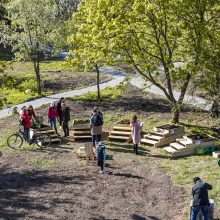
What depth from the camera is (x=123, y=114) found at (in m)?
25.9

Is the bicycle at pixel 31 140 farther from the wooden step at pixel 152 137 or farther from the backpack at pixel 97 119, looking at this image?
the wooden step at pixel 152 137

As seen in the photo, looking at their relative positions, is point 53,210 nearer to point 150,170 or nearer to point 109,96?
point 150,170

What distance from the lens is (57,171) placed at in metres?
16.8

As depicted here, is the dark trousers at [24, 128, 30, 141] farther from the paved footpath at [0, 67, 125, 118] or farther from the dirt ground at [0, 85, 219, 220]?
the paved footpath at [0, 67, 125, 118]

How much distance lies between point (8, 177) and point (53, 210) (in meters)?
3.65

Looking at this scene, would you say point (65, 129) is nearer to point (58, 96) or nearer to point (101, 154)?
point (101, 154)

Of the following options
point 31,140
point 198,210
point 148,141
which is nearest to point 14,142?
point 31,140

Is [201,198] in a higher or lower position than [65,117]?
lower

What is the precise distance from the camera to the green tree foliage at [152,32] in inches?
802

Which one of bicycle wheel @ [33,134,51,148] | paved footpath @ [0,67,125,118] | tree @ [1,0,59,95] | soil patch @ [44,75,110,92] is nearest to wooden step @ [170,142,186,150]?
bicycle wheel @ [33,134,51,148]

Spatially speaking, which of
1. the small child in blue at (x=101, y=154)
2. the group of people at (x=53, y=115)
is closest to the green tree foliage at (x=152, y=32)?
the group of people at (x=53, y=115)

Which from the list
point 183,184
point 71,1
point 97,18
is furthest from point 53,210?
point 71,1

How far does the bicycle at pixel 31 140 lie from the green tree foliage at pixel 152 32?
Answer: 5.29 metres

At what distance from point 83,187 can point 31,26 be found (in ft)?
60.8
